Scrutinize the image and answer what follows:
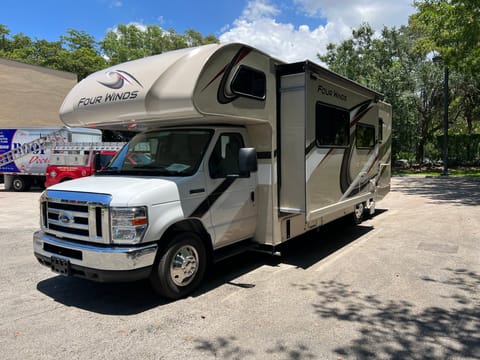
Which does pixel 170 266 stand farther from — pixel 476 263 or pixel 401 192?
pixel 401 192

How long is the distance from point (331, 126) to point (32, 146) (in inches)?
635

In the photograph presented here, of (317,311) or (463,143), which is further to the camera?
(463,143)

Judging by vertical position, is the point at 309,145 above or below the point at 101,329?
above

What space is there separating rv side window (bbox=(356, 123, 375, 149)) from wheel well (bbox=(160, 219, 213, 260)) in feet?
14.0

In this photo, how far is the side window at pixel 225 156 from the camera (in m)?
5.15

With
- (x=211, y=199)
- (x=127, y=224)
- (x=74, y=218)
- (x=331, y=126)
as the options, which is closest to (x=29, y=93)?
(x=331, y=126)

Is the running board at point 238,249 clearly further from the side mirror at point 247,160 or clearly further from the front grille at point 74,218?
the front grille at point 74,218

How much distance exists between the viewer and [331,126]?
6719 millimetres

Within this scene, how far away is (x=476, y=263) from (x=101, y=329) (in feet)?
18.3

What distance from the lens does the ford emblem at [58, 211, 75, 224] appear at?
4531 mm

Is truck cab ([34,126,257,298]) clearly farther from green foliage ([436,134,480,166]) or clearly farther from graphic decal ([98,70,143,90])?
green foliage ([436,134,480,166])

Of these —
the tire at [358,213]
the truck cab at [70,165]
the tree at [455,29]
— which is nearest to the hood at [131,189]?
the tire at [358,213]

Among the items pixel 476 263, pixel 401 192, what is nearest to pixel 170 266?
pixel 476 263

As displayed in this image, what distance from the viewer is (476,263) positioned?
621 centimetres
